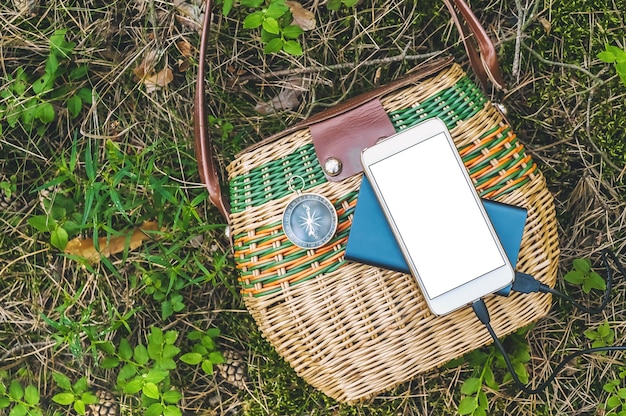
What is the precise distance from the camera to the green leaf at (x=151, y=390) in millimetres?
1813

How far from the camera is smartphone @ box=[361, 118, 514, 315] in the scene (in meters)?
1.49

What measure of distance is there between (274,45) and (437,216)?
0.66 metres

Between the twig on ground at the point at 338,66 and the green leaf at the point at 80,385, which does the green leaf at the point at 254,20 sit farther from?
the green leaf at the point at 80,385

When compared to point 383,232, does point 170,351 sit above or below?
below

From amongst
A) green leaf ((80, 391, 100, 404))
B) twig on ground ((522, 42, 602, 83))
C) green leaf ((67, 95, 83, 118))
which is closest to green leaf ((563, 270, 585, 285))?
twig on ground ((522, 42, 602, 83))

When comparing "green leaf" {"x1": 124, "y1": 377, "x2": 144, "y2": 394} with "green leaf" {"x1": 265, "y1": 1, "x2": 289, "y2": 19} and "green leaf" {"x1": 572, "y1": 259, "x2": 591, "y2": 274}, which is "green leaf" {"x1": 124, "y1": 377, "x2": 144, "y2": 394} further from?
"green leaf" {"x1": 572, "y1": 259, "x2": 591, "y2": 274}

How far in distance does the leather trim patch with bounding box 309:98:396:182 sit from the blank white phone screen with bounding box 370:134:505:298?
12cm

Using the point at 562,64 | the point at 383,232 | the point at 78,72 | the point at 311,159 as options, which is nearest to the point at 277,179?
the point at 311,159

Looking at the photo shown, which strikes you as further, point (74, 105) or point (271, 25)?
point (74, 105)

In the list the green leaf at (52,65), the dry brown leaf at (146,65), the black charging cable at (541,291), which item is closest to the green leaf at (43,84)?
the green leaf at (52,65)

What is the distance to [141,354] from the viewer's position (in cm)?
191

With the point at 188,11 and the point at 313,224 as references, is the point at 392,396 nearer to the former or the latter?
the point at 313,224

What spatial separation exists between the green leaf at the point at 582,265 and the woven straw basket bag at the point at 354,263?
22cm

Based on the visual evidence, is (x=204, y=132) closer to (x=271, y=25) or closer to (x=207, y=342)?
(x=271, y=25)
